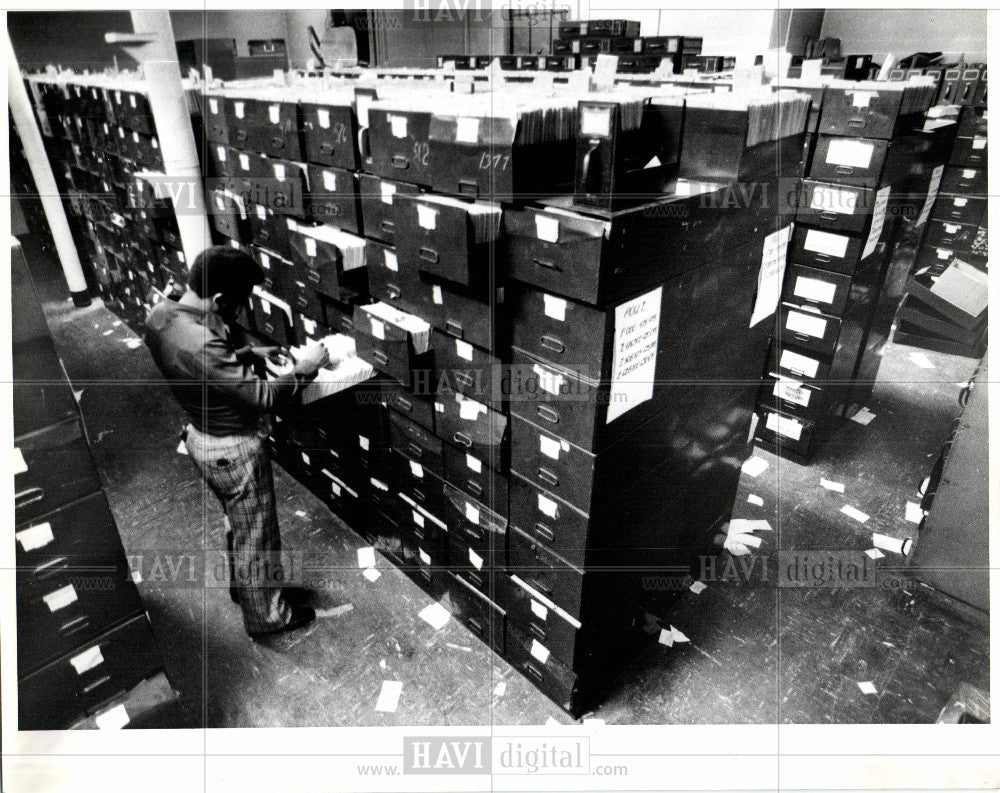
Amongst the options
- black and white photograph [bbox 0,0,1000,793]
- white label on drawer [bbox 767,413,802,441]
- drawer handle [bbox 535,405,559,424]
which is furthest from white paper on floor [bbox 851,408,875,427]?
drawer handle [bbox 535,405,559,424]

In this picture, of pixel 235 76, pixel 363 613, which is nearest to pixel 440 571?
pixel 363 613

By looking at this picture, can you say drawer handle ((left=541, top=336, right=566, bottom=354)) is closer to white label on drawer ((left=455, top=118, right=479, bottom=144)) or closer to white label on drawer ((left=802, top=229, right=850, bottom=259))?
white label on drawer ((left=455, top=118, right=479, bottom=144))

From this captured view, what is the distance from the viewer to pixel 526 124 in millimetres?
1891

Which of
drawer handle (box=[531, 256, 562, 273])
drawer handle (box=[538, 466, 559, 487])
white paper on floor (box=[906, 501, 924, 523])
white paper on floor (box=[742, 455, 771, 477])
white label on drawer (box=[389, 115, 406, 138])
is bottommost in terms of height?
white paper on floor (box=[742, 455, 771, 477])

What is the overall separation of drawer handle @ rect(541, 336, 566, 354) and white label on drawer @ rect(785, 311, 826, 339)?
8.49ft

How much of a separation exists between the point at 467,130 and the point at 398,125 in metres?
0.48

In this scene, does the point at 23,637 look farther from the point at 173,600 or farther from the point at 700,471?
the point at 700,471

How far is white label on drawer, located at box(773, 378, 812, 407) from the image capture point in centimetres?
413

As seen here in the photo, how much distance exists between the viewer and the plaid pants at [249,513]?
8.80 ft

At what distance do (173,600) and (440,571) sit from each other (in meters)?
1.43

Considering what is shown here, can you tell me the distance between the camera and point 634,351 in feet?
6.68

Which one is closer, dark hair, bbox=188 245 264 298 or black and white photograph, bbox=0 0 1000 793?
black and white photograph, bbox=0 0 1000 793

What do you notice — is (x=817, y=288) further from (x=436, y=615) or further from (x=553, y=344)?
(x=436, y=615)

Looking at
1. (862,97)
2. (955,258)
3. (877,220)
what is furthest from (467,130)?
(955,258)
